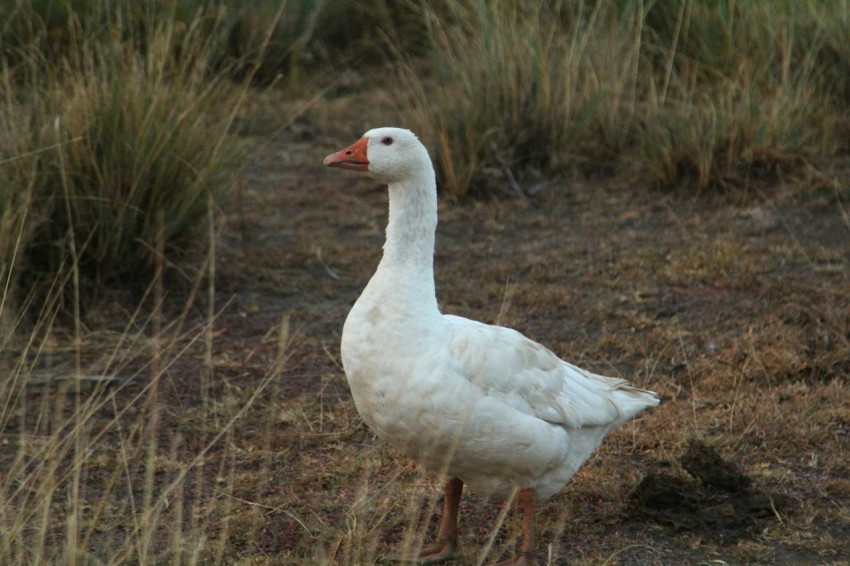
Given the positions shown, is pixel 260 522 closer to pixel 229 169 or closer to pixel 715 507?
pixel 715 507

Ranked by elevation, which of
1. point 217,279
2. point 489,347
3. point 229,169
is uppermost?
point 489,347

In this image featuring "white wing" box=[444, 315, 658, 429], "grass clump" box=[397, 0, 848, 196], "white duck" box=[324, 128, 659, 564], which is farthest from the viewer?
"grass clump" box=[397, 0, 848, 196]

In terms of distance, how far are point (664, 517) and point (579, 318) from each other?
6.57 feet

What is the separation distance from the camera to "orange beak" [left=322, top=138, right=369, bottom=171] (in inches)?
155

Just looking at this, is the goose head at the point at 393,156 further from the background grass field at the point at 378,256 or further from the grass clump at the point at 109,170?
the grass clump at the point at 109,170

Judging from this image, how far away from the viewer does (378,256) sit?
268 inches

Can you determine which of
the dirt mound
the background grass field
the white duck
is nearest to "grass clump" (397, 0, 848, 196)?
the background grass field

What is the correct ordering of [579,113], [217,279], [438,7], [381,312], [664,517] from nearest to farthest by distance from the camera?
[381,312], [664,517], [217,279], [579,113], [438,7]

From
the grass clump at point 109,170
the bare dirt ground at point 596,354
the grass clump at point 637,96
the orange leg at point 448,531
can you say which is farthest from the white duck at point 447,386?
the grass clump at point 637,96

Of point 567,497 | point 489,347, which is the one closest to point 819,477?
point 567,497

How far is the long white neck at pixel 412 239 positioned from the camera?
12.4 feet

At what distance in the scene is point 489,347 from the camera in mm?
3729

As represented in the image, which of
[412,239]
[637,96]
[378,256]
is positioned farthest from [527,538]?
[637,96]

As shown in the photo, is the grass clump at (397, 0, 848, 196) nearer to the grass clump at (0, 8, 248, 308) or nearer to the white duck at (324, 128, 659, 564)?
the grass clump at (0, 8, 248, 308)
